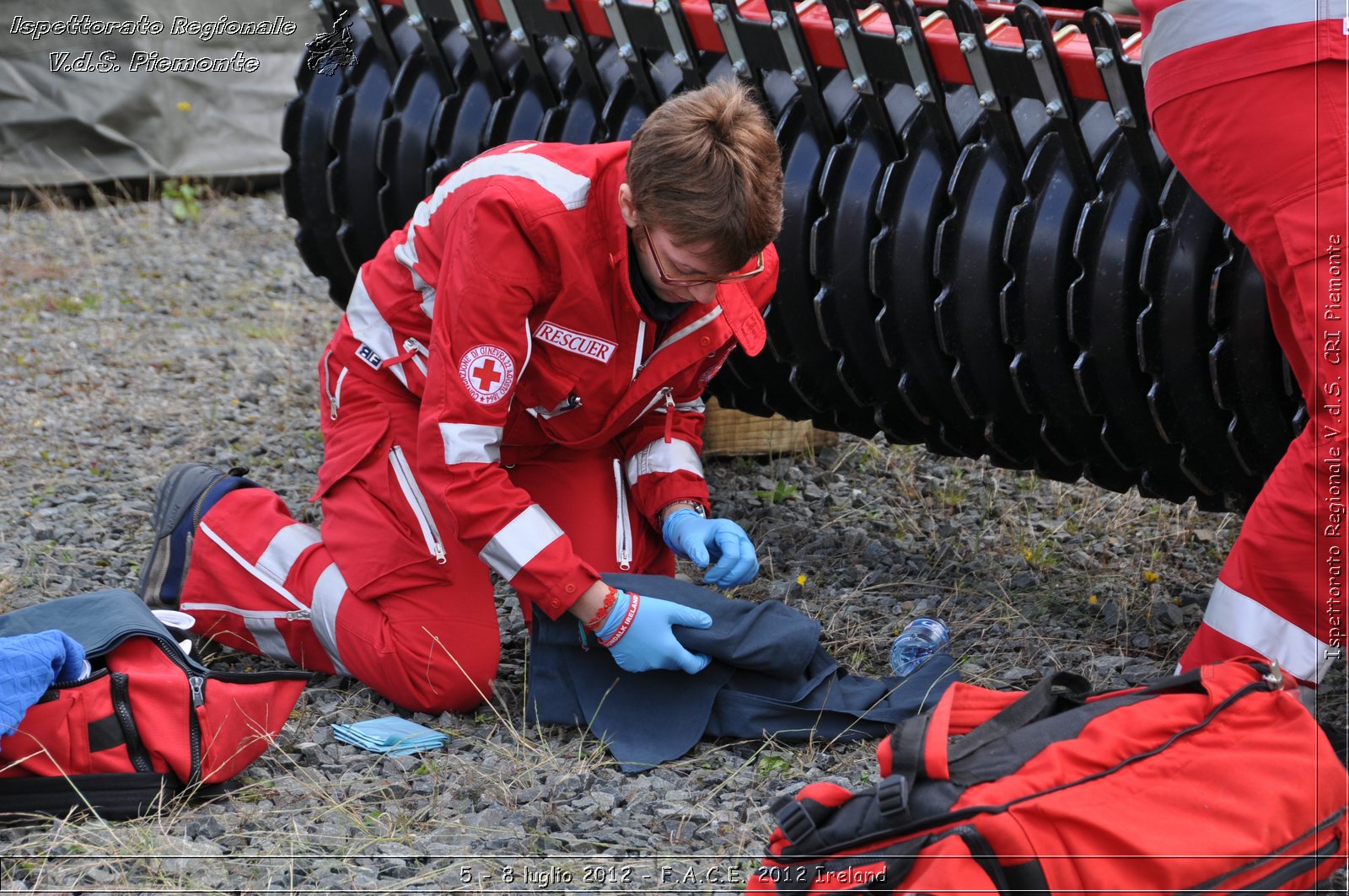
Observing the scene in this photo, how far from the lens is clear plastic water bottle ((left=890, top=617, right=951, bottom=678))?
2797 millimetres

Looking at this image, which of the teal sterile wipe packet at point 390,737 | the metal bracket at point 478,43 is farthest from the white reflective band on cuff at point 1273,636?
the metal bracket at point 478,43

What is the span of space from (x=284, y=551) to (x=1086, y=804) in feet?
5.82

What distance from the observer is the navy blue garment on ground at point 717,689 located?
249 centimetres

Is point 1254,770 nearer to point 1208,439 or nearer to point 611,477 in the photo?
point 1208,439

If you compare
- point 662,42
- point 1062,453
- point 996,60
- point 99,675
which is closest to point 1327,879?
point 1062,453

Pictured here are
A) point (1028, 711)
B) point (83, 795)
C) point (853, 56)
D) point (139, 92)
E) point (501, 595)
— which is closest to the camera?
point (1028, 711)

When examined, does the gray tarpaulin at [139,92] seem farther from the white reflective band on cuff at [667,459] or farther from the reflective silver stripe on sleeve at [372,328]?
the white reflective band on cuff at [667,459]

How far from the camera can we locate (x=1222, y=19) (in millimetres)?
2043

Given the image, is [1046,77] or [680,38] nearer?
[1046,77]

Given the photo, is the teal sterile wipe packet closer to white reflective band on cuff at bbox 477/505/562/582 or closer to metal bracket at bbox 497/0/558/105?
white reflective band on cuff at bbox 477/505/562/582

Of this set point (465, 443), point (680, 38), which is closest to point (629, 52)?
point (680, 38)

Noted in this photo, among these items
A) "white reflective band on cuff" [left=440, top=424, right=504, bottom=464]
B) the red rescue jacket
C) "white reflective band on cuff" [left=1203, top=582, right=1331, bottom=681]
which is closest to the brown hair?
the red rescue jacket

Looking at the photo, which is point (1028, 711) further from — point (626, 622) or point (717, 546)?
point (717, 546)

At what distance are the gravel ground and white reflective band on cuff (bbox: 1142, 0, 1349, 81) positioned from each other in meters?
1.02
